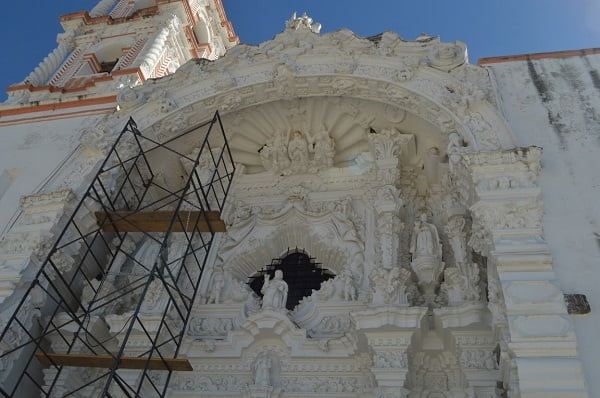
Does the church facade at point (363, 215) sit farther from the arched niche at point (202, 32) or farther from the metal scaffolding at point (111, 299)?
the arched niche at point (202, 32)

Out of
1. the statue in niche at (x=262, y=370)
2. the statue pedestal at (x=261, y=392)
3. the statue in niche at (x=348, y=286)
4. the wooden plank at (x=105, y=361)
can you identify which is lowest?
the wooden plank at (x=105, y=361)

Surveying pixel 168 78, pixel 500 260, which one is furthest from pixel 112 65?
pixel 500 260

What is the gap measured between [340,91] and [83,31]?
35.9ft

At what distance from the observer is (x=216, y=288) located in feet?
28.0

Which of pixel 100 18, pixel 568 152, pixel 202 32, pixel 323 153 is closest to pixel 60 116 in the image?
pixel 323 153

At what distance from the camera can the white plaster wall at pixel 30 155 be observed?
9.10 m

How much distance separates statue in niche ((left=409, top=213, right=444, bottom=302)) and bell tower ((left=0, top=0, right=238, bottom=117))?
25.2 feet

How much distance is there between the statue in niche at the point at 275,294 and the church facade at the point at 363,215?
→ 0.03 m

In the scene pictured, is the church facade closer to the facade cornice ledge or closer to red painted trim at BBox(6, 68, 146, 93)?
red painted trim at BBox(6, 68, 146, 93)

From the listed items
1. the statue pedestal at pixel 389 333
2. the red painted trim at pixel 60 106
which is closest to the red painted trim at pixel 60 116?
the red painted trim at pixel 60 106

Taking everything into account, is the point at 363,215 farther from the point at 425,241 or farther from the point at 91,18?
the point at 91,18

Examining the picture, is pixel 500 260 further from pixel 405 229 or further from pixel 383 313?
pixel 405 229

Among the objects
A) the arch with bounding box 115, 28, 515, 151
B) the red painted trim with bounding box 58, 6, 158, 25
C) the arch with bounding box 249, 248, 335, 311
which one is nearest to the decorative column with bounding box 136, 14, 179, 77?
the red painted trim with bounding box 58, 6, 158, 25

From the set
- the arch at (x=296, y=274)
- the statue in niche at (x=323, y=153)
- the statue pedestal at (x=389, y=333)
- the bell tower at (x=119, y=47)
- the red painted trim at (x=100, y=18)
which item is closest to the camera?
the statue pedestal at (x=389, y=333)
